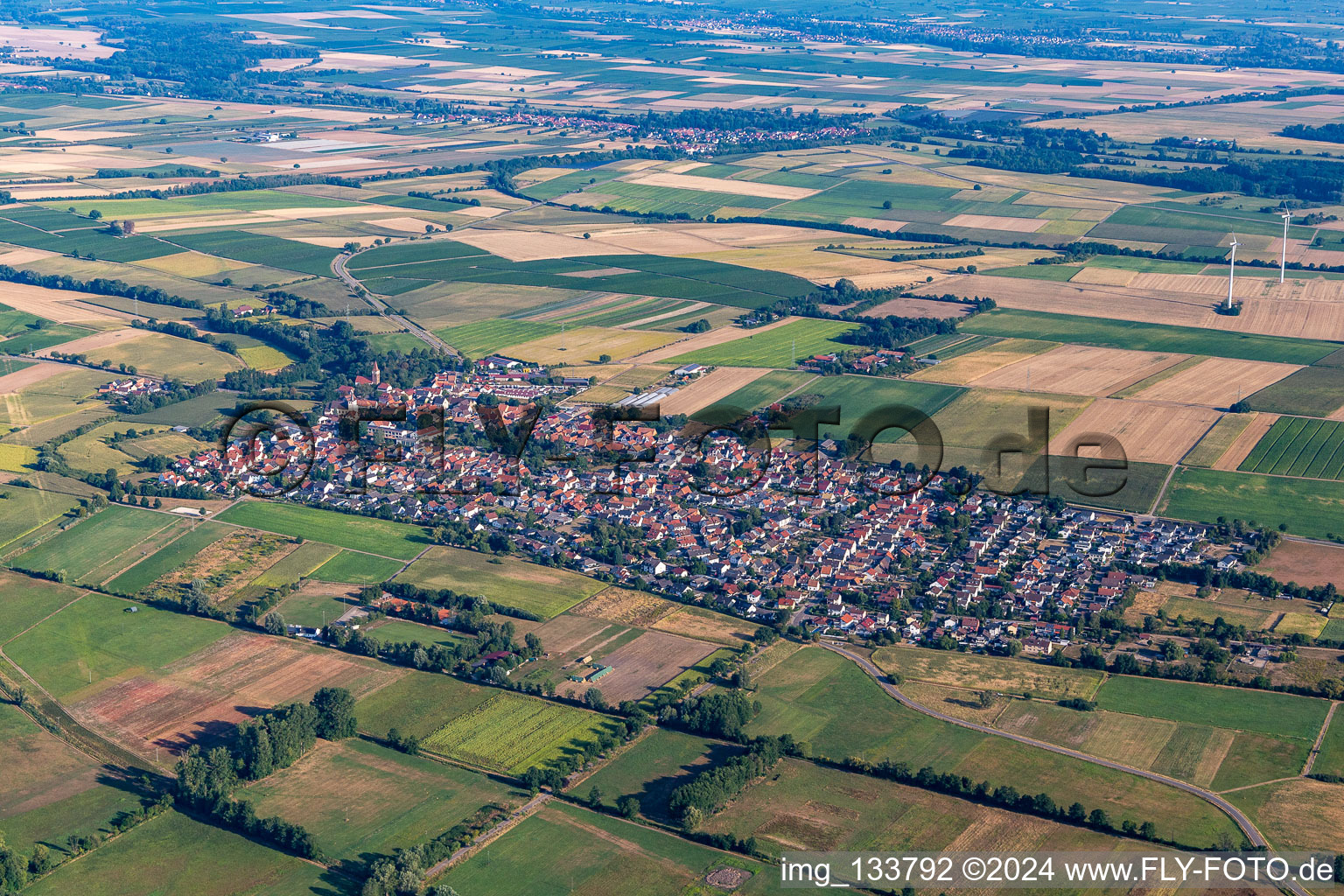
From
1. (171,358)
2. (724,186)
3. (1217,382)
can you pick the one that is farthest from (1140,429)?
(724,186)

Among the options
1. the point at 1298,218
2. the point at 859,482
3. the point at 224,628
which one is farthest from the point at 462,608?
the point at 1298,218

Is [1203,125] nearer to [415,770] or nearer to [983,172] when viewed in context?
[983,172]

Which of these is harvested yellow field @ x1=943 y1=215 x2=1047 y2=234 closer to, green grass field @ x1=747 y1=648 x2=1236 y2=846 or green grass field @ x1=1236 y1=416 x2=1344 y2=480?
green grass field @ x1=1236 y1=416 x2=1344 y2=480

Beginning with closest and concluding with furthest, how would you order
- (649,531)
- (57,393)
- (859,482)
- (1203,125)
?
(649,531) < (859,482) < (57,393) < (1203,125)

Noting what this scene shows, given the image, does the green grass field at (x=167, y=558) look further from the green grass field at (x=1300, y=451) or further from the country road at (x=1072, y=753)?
the green grass field at (x=1300, y=451)

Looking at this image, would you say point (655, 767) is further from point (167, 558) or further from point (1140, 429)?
point (1140, 429)

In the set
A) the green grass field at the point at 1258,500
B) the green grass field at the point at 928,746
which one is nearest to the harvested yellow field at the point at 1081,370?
the green grass field at the point at 1258,500
